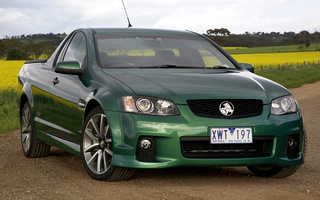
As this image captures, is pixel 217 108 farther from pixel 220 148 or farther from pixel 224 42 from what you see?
pixel 224 42

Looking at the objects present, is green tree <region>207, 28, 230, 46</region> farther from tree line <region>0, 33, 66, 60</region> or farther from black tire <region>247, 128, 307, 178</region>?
black tire <region>247, 128, 307, 178</region>

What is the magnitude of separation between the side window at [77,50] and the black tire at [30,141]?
45.0 inches

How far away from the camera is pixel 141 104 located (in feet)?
16.6

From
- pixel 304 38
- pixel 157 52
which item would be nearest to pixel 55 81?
pixel 157 52

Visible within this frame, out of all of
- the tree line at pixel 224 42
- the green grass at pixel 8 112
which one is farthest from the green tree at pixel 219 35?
the green grass at pixel 8 112

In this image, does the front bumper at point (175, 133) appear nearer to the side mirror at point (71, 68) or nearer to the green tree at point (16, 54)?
the side mirror at point (71, 68)

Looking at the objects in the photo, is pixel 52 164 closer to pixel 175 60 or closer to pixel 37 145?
pixel 37 145

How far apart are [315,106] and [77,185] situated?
37.0 ft

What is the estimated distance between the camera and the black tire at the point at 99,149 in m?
5.29

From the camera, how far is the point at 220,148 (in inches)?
203

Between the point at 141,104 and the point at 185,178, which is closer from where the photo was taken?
the point at 141,104

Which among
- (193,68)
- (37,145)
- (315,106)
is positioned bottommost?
(315,106)

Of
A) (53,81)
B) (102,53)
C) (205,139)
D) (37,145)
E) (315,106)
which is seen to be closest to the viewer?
(205,139)

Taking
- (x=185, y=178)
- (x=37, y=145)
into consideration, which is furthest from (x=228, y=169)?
(x=37, y=145)
